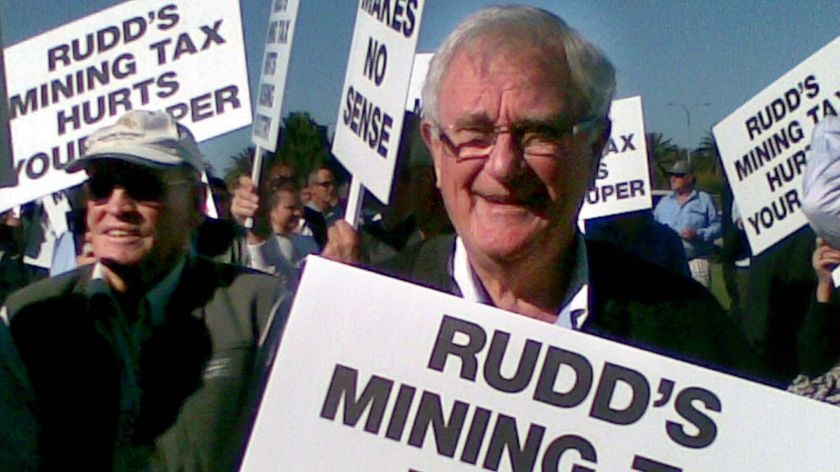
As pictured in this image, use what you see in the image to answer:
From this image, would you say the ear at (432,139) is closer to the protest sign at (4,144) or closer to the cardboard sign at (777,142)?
the protest sign at (4,144)

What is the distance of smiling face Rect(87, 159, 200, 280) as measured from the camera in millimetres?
2555

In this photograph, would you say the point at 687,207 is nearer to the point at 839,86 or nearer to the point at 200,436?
the point at 839,86

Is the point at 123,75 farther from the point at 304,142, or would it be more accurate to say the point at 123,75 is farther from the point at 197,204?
the point at 304,142

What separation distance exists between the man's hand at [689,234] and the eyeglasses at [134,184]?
7.22 meters

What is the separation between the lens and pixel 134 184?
2602 millimetres

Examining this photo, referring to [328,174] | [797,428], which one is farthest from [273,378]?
[328,174]

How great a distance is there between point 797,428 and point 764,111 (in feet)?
12.0

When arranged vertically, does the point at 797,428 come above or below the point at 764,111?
below

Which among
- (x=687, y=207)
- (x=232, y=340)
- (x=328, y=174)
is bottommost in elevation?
(x=232, y=340)

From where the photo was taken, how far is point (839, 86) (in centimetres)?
493

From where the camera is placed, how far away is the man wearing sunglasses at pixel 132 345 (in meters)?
2.31

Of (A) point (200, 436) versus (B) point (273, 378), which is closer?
(B) point (273, 378)

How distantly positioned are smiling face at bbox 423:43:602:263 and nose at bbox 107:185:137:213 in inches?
27.7

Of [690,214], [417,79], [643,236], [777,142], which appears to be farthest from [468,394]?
[690,214]
